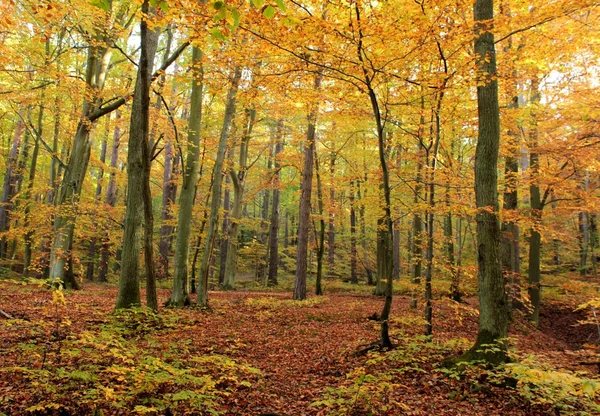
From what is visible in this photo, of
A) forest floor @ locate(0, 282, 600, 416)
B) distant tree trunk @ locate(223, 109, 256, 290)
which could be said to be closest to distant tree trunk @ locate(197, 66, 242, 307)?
forest floor @ locate(0, 282, 600, 416)

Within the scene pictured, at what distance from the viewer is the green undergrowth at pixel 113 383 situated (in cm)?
321

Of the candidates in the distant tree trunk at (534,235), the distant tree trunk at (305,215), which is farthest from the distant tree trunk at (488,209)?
the distant tree trunk at (305,215)

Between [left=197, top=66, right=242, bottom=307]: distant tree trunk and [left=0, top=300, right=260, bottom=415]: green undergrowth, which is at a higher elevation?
[left=197, top=66, right=242, bottom=307]: distant tree trunk

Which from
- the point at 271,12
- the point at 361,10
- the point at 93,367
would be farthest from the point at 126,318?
the point at 361,10

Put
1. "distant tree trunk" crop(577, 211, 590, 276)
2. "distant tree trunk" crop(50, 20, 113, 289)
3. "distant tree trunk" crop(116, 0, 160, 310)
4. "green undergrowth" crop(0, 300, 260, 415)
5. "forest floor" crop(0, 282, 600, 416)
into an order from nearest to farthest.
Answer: "green undergrowth" crop(0, 300, 260, 415) < "forest floor" crop(0, 282, 600, 416) < "distant tree trunk" crop(116, 0, 160, 310) < "distant tree trunk" crop(50, 20, 113, 289) < "distant tree trunk" crop(577, 211, 590, 276)

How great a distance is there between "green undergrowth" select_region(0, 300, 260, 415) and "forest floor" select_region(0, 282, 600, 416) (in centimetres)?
1

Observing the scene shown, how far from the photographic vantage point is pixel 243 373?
5.09 m

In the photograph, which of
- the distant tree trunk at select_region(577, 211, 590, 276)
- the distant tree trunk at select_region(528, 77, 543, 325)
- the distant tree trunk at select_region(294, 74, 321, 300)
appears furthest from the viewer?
the distant tree trunk at select_region(577, 211, 590, 276)

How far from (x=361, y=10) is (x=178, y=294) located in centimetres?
830

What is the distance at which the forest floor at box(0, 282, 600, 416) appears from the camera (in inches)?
136

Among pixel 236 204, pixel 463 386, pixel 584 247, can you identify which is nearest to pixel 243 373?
pixel 463 386

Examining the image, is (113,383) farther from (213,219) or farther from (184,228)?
(213,219)

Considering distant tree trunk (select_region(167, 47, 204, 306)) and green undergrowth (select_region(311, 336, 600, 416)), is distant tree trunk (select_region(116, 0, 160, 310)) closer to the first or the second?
distant tree trunk (select_region(167, 47, 204, 306))

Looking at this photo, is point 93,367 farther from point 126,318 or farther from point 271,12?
point 271,12
